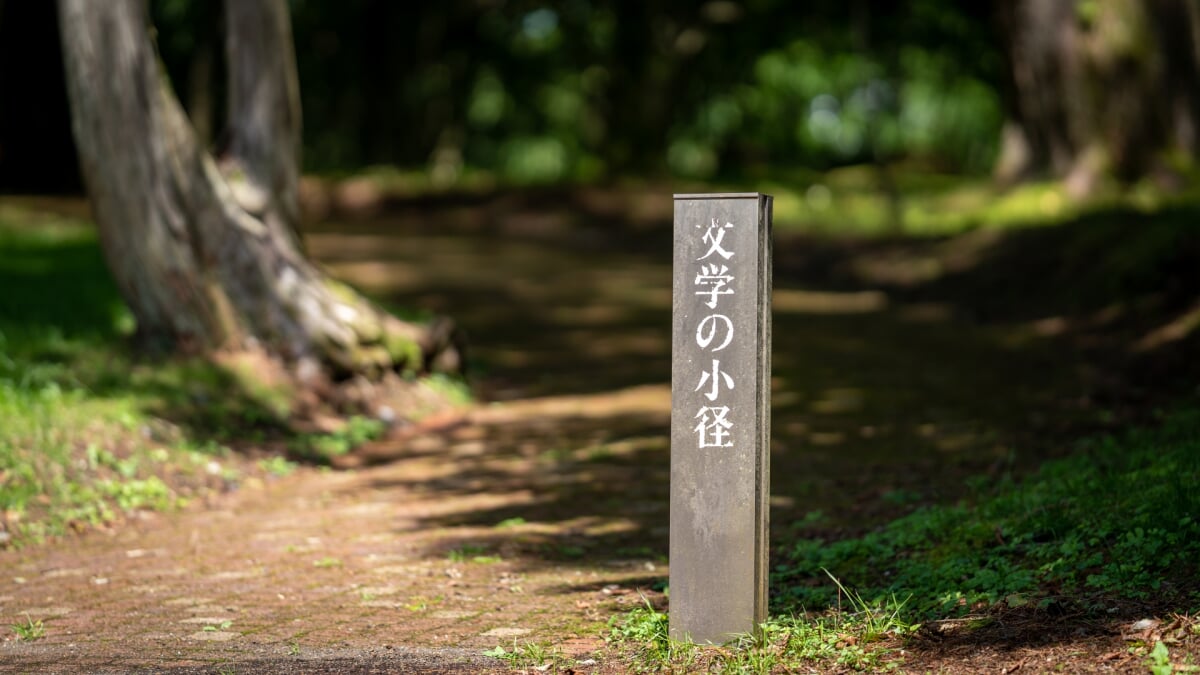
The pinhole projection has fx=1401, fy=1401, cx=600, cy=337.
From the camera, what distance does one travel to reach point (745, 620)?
5.34 meters

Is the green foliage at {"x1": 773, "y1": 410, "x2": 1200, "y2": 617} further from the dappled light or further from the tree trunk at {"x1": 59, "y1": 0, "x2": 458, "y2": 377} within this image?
the tree trunk at {"x1": 59, "y1": 0, "x2": 458, "y2": 377}

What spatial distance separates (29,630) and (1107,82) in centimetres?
1624

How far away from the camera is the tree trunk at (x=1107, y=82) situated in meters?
17.9

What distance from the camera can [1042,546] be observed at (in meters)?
6.05

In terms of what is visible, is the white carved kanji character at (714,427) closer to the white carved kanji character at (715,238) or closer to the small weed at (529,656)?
the white carved kanji character at (715,238)

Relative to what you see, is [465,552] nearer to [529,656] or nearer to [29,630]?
[529,656]

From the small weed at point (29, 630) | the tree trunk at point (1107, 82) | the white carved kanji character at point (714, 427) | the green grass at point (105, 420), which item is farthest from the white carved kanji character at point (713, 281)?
the tree trunk at point (1107, 82)

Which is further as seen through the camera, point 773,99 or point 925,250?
point 773,99

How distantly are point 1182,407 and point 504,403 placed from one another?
554 centimetres

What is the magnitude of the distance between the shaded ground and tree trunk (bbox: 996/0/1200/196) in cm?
244

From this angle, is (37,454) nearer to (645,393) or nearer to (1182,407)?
(645,393)

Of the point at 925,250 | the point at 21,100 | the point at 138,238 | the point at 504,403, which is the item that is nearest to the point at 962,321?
the point at 925,250

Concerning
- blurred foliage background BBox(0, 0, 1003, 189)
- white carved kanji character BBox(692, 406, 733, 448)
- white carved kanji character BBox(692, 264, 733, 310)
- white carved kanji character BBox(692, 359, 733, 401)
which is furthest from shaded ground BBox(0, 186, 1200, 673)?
blurred foliage background BBox(0, 0, 1003, 189)

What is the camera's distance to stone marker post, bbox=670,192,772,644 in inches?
210
